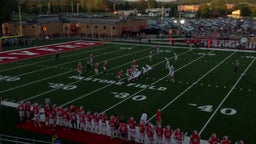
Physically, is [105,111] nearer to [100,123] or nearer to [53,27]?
[100,123]

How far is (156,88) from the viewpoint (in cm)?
→ 2145

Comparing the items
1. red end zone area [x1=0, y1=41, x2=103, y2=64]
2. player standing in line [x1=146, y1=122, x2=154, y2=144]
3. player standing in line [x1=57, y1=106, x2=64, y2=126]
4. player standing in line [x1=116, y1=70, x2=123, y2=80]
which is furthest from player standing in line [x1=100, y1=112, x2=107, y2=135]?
red end zone area [x1=0, y1=41, x2=103, y2=64]

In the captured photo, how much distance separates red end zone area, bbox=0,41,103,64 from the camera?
107ft

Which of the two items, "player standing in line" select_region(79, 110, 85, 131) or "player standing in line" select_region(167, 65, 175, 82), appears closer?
"player standing in line" select_region(79, 110, 85, 131)

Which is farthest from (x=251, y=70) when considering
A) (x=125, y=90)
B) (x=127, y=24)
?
(x=127, y=24)

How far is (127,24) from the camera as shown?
53.0 meters

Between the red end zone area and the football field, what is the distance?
11 cm

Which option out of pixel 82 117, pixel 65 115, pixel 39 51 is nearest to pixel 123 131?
pixel 82 117

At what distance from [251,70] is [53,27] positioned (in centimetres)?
3429

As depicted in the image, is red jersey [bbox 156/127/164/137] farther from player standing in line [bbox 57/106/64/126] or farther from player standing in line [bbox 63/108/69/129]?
player standing in line [bbox 57/106/64/126]

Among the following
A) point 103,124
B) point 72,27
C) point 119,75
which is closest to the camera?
point 103,124

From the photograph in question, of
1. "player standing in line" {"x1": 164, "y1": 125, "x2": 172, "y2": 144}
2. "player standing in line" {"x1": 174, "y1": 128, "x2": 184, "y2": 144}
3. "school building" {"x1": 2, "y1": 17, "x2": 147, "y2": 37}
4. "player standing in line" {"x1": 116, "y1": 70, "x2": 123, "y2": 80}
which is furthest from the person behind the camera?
"school building" {"x1": 2, "y1": 17, "x2": 147, "y2": 37}

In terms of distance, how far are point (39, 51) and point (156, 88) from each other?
65.2 feet

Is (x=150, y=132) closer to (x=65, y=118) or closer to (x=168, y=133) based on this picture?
(x=168, y=133)
